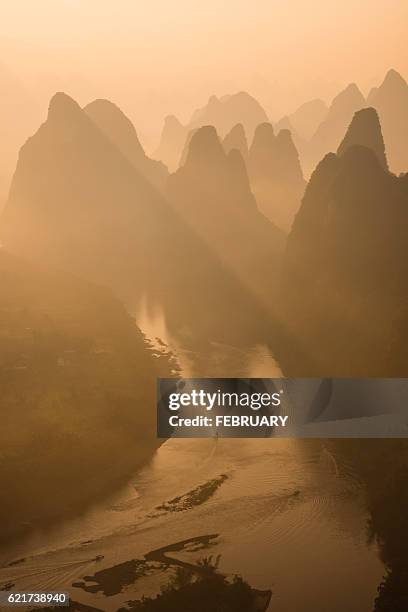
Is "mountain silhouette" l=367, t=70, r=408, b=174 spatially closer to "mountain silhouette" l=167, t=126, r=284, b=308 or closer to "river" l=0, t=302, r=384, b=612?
"mountain silhouette" l=167, t=126, r=284, b=308

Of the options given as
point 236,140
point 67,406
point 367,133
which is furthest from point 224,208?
point 67,406

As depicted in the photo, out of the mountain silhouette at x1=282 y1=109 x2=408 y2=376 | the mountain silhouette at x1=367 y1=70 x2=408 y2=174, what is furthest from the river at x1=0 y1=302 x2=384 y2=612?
the mountain silhouette at x1=367 y1=70 x2=408 y2=174

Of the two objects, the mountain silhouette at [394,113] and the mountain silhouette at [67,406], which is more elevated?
the mountain silhouette at [394,113]

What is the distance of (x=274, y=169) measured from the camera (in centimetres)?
13750

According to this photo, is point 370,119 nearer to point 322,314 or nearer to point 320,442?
point 322,314

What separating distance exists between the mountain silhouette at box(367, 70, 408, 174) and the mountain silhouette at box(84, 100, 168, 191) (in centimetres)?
7511

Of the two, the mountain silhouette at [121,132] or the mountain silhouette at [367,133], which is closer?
the mountain silhouette at [367,133]

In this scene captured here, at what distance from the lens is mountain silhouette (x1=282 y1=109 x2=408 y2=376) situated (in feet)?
198

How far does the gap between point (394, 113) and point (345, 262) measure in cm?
13878

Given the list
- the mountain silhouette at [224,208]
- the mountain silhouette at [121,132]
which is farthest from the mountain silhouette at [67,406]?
the mountain silhouette at [121,132]

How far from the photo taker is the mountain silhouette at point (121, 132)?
14200 cm

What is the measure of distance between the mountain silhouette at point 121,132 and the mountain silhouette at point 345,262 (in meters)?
68.5

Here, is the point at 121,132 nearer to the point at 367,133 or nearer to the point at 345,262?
the point at 367,133

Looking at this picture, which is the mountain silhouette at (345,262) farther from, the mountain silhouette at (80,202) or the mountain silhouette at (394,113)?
the mountain silhouette at (394,113)
